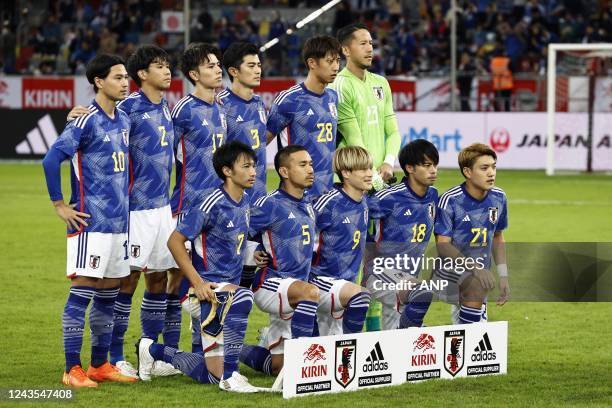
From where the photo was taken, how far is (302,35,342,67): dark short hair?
8297 mm

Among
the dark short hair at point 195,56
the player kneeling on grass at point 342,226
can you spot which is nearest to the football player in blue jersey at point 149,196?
the dark short hair at point 195,56

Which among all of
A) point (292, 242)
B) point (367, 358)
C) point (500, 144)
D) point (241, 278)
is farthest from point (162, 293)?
point (500, 144)

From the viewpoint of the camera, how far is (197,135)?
7.98 m

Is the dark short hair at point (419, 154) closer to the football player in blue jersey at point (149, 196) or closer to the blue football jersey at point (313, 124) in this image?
the blue football jersey at point (313, 124)

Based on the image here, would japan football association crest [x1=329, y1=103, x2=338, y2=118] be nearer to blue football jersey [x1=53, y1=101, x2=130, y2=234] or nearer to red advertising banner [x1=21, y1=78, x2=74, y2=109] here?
blue football jersey [x1=53, y1=101, x2=130, y2=234]

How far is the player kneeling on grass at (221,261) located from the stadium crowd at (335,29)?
19225 millimetres

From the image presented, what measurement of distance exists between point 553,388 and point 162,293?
2619 mm

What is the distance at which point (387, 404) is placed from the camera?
6699 mm

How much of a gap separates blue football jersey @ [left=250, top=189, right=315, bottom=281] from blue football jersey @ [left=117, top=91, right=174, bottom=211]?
0.70 m

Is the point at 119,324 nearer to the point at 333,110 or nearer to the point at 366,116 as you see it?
Result: the point at 333,110

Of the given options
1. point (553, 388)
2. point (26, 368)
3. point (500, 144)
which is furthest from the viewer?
point (500, 144)

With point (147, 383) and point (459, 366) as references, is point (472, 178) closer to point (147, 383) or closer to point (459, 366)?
point (459, 366)

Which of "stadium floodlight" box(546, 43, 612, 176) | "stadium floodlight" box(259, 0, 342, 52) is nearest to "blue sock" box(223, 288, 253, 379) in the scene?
"stadium floodlight" box(546, 43, 612, 176)

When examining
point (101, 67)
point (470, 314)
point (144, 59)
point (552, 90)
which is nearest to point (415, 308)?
point (470, 314)
